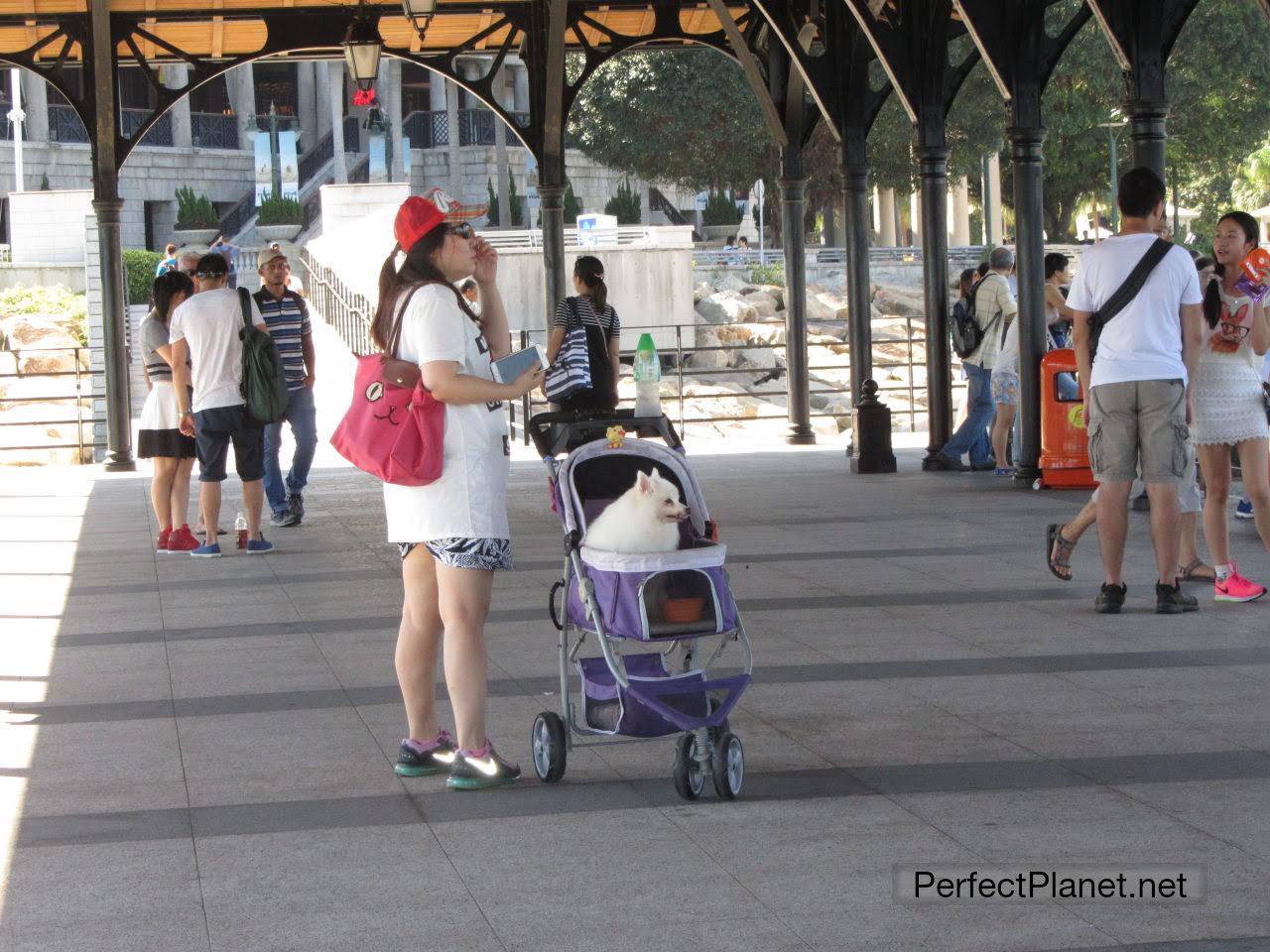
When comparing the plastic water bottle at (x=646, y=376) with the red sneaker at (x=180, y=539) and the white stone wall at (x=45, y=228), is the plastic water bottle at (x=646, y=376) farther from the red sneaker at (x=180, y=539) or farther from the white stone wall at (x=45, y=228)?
the white stone wall at (x=45, y=228)

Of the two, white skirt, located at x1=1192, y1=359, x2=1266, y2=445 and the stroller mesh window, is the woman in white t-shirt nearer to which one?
the stroller mesh window

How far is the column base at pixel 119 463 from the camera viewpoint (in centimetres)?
1864

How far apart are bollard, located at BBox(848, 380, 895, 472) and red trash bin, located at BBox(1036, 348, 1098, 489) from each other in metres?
2.25

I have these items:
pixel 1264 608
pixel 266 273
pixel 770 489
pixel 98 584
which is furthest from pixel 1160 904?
pixel 770 489

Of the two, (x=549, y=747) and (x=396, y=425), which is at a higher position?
(x=396, y=425)

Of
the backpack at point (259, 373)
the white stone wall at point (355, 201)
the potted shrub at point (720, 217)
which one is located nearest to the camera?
the backpack at point (259, 373)

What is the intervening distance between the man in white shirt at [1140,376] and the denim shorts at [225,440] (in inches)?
194

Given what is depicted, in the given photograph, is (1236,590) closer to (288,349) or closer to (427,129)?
(288,349)

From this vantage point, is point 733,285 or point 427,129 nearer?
point 733,285

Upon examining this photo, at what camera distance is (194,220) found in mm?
49688

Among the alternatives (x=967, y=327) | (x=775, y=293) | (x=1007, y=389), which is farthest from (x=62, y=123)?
(x=1007, y=389)

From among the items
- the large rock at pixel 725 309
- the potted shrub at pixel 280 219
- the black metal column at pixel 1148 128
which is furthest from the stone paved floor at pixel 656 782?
the potted shrub at pixel 280 219

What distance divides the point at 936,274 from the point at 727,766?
1082 centimetres

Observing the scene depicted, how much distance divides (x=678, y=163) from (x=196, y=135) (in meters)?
18.9
